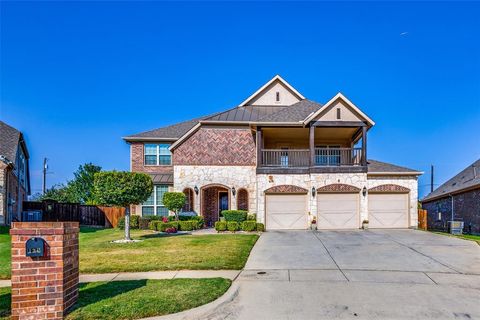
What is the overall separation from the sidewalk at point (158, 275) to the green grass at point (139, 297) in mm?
501

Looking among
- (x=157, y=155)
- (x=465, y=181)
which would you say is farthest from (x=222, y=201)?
(x=465, y=181)

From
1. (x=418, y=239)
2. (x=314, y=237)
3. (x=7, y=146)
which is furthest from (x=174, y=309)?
(x=7, y=146)

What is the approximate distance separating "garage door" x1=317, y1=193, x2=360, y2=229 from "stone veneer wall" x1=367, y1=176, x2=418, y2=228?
4.43ft

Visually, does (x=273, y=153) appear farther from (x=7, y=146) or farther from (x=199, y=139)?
(x=7, y=146)

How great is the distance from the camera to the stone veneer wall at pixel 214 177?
21.9 m

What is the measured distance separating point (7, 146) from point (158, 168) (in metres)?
9.57

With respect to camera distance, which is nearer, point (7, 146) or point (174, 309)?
point (174, 309)

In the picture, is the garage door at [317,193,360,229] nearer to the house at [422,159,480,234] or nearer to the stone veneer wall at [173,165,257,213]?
the stone veneer wall at [173,165,257,213]

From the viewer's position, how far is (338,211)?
20.0 meters

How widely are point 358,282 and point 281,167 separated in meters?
12.8

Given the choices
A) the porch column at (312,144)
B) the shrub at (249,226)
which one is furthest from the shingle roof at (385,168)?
the shrub at (249,226)

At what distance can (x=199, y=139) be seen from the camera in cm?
2247

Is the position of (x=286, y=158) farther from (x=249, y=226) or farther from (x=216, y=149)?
(x=249, y=226)

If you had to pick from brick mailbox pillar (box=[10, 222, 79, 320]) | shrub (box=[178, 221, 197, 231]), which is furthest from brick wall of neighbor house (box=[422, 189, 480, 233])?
brick mailbox pillar (box=[10, 222, 79, 320])
